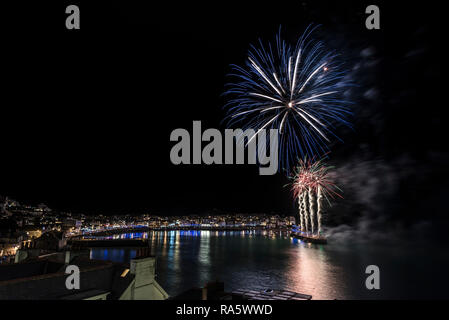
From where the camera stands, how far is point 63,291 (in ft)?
38.1

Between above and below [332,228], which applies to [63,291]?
above

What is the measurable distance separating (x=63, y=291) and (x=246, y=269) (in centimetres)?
5306

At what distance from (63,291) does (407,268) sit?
78.2m

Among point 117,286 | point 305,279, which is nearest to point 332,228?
point 305,279
